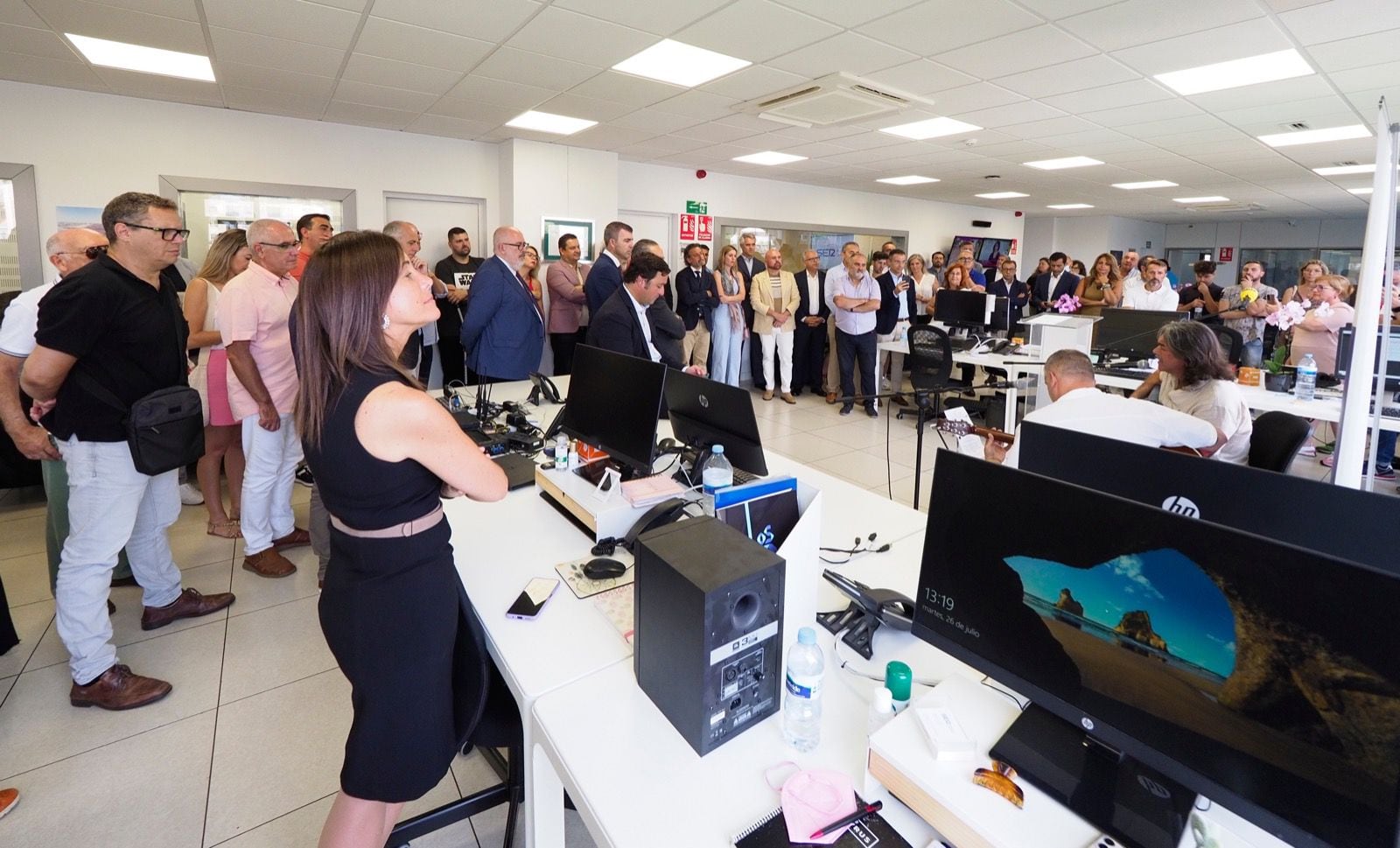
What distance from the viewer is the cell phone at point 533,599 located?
1.54m

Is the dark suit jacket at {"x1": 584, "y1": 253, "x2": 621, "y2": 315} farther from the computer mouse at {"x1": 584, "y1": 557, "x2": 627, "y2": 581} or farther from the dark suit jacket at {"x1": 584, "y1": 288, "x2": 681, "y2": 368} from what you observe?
the computer mouse at {"x1": 584, "y1": 557, "x2": 627, "y2": 581}

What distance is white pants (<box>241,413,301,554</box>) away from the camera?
10.4 feet

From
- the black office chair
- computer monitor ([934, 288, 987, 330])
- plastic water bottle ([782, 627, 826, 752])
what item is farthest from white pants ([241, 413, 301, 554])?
computer monitor ([934, 288, 987, 330])

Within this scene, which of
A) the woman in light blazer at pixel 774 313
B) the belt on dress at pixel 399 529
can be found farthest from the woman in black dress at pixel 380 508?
the woman in light blazer at pixel 774 313

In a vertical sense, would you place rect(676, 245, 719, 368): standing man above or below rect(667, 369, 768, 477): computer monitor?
above

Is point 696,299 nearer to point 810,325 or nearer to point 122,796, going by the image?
point 810,325

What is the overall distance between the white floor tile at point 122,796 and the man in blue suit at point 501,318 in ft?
7.34

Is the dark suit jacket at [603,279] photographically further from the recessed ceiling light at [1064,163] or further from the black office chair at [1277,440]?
the recessed ceiling light at [1064,163]

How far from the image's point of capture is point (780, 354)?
297 inches

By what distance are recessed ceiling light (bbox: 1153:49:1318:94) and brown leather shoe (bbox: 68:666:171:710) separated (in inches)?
236

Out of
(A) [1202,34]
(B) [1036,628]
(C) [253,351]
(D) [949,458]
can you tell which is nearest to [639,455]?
(D) [949,458]

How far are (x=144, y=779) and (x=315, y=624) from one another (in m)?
0.87

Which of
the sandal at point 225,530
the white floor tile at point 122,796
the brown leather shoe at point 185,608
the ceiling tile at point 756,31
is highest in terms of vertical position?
the ceiling tile at point 756,31

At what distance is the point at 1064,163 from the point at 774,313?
144 inches
